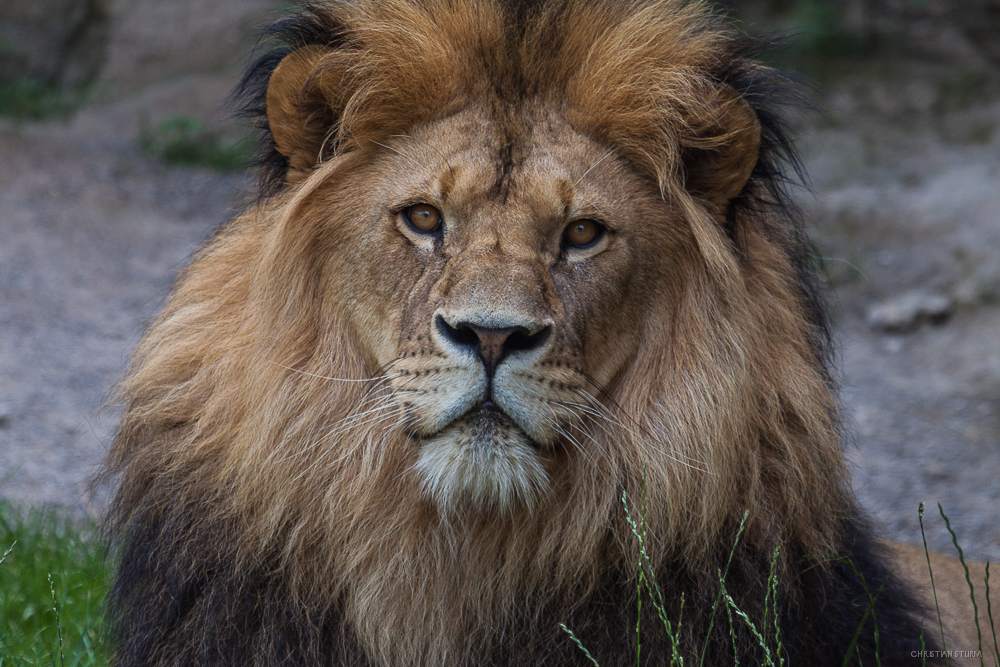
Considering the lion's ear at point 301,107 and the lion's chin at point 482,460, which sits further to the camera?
the lion's ear at point 301,107

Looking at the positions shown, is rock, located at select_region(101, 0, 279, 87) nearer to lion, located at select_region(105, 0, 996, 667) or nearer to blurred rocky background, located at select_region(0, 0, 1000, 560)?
blurred rocky background, located at select_region(0, 0, 1000, 560)

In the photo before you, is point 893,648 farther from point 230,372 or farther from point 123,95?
point 123,95

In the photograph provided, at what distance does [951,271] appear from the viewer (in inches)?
278

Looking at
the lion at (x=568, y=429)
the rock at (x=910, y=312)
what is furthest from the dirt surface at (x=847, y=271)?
the lion at (x=568, y=429)

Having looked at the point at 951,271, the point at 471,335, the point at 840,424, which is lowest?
the point at 951,271

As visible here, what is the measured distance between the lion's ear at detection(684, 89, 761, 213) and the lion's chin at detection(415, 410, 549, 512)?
0.78 m

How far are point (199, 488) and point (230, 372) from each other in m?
0.29

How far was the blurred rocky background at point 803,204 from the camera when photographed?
556 cm

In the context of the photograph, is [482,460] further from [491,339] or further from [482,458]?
[491,339]

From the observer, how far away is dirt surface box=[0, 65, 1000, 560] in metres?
5.35

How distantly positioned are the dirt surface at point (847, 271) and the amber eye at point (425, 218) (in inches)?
108

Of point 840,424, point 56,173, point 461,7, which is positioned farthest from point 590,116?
point 56,173

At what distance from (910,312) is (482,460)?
18.0 feet

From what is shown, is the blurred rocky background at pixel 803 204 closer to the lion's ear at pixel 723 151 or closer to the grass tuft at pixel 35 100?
the grass tuft at pixel 35 100
